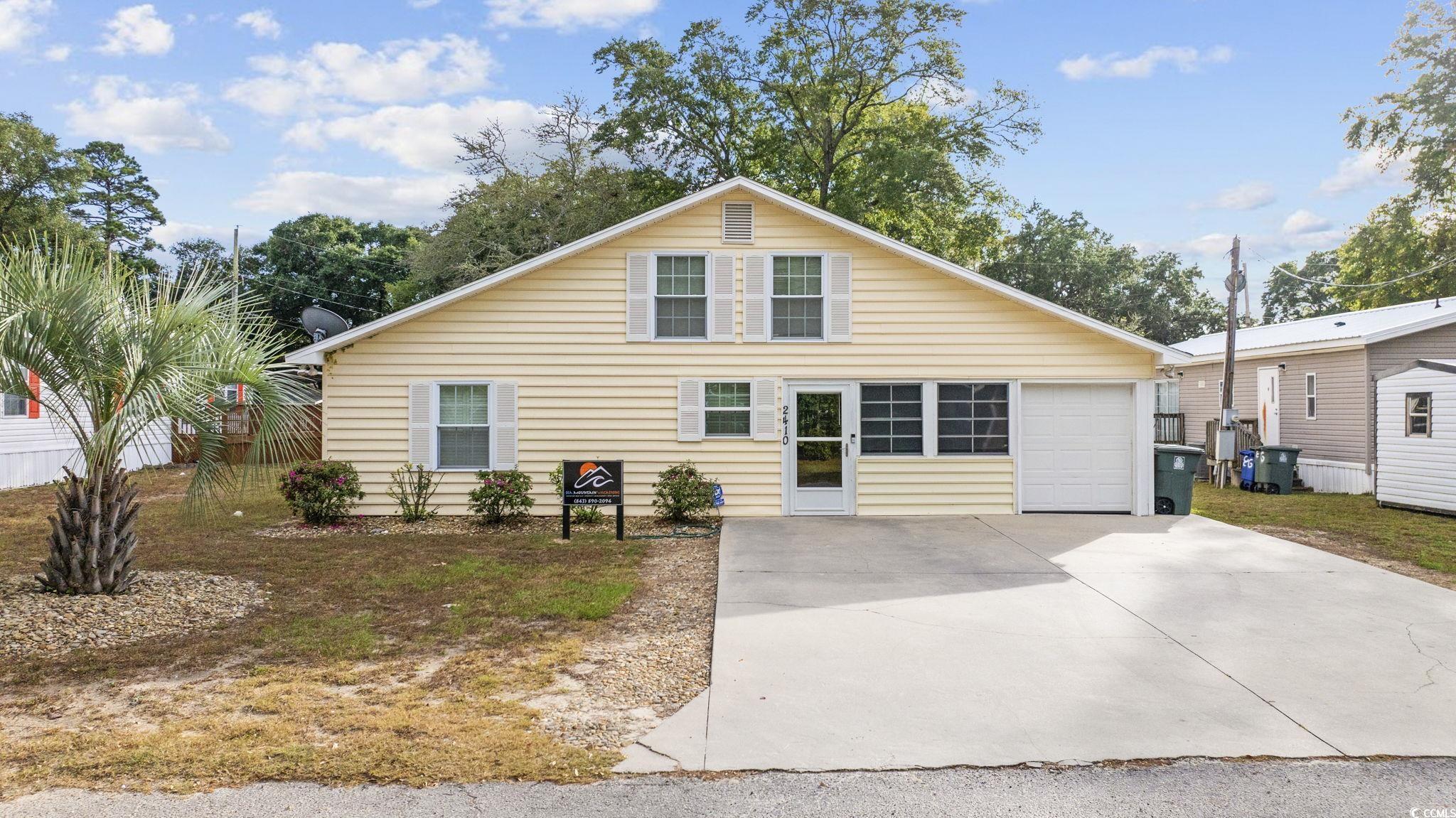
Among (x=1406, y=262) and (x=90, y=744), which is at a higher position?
(x=1406, y=262)

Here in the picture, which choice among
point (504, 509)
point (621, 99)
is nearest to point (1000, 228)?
point (621, 99)

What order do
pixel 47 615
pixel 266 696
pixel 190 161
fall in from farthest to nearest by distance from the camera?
pixel 190 161 → pixel 47 615 → pixel 266 696

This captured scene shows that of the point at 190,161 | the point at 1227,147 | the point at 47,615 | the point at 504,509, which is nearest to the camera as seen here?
the point at 47,615

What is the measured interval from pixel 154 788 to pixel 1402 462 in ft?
54.2

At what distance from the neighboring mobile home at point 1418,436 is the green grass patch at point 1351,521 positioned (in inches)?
12.9

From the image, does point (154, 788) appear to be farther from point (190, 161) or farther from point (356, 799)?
point (190, 161)

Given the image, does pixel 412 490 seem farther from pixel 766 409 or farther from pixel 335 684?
pixel 335 684

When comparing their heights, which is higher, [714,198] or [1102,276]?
[1102,276]

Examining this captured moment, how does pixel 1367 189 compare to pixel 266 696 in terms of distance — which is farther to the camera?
pixel 1367 189

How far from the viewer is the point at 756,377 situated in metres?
11.5

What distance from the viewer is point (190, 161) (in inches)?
923

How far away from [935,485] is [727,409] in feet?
10.8

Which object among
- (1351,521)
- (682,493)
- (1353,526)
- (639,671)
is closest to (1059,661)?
(639,671)

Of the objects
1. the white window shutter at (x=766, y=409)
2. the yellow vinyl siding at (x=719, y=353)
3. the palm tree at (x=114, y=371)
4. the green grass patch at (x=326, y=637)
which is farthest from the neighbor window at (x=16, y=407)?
the white window shutter at (x=766, y=409)
